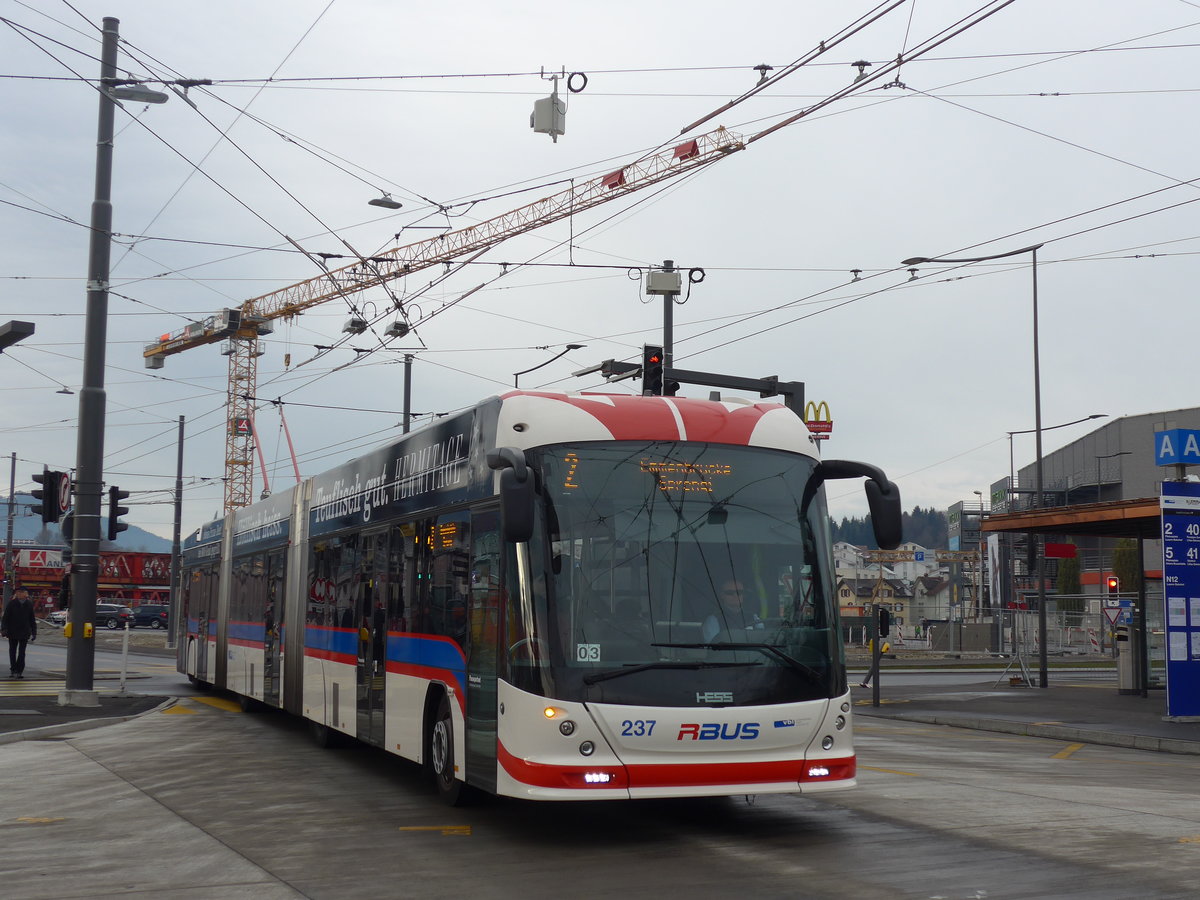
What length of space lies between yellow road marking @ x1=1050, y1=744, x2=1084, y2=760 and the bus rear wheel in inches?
331

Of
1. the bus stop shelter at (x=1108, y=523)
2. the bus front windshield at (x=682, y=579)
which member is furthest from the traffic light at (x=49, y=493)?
the bus stop shelter at (x=1108, y=523)

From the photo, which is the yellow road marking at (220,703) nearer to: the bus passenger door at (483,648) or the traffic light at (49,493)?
the traffic light at (49,493)

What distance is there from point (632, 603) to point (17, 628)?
79.1 feet

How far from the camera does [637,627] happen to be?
9.09 metres

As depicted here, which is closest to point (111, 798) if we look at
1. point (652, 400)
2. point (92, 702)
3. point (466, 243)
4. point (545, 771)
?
point (545, 771)

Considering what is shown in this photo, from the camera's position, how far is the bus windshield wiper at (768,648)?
9122 millimetres

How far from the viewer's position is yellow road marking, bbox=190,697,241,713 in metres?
22.3

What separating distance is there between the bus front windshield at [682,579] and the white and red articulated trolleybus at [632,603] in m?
0.01

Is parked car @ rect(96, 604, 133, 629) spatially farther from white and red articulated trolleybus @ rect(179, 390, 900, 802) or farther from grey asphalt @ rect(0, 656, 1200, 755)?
white and red articulated trolleybus @ rect(179, 390, 900, 802)

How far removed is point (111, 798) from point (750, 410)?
20.3 feet

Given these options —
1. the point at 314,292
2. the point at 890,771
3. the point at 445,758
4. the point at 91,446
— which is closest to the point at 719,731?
the point at 445,758

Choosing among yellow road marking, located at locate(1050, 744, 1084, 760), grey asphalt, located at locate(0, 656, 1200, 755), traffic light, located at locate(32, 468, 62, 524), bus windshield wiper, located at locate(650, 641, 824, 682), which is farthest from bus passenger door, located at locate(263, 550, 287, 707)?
bus windshield wiper, located at locate(650, 641, 824, 682)

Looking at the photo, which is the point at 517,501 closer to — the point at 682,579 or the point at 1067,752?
the point at 682,579

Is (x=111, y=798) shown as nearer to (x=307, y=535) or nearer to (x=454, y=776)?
(x=454, y=776)
